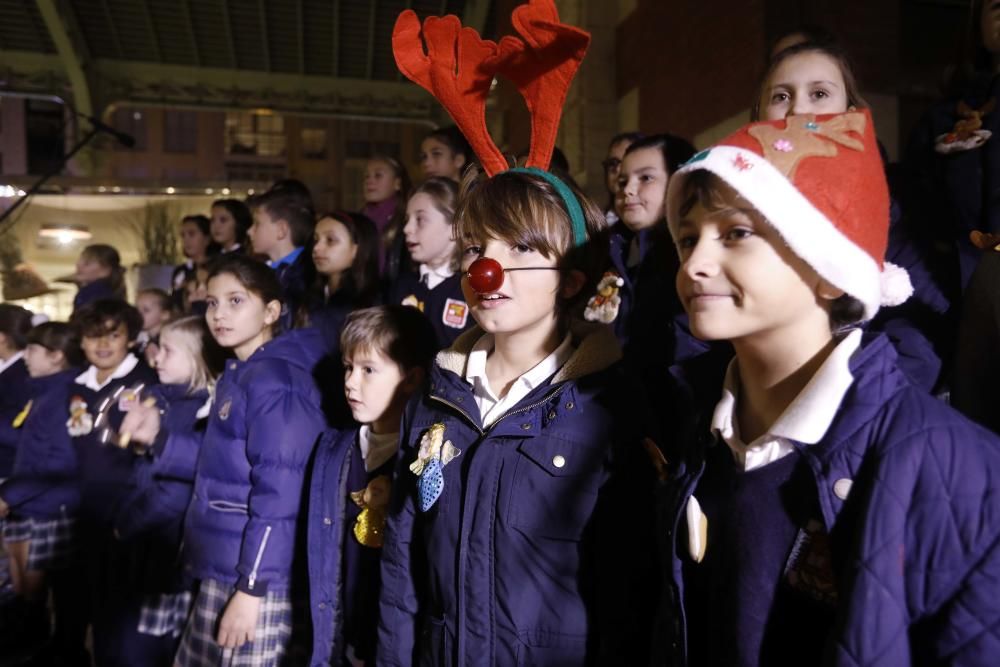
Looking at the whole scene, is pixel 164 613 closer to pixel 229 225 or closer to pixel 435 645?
pixel 435 645

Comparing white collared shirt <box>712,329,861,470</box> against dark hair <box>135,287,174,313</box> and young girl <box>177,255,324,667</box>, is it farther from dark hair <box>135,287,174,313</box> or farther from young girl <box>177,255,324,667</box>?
dark hair <box>135,287,174,313</box>

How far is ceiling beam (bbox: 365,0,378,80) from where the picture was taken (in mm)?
8736

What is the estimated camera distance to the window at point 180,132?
88.2 feet

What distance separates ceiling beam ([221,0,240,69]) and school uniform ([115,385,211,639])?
7.70 metres

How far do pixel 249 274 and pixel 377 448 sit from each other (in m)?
1.04

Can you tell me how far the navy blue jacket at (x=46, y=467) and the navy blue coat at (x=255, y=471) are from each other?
61.5 inches

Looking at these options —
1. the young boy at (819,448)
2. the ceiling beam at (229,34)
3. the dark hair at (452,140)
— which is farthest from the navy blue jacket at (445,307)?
the ceiling beam at (229,34)

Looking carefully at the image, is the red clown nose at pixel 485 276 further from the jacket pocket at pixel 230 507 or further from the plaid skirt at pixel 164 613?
the plaid skirt at pixel 164 613

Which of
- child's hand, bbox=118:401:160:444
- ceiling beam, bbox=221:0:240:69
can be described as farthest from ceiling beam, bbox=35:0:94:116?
child's hand, bbox=118:401:160:444

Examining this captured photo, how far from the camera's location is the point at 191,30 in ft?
29.1

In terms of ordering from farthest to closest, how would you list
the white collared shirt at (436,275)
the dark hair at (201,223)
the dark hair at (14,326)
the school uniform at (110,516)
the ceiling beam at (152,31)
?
1. the ceiling beam at (152,31)
2. the dark hair at (201,223)
3. the dark hair at (14,326)
4. the white collared shirt at (436,275)
5. the school uniform at (110,516)

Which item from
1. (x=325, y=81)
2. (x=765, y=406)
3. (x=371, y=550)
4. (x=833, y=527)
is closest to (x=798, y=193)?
(x=765, y=406)

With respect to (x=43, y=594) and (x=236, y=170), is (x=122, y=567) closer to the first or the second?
(x=43, y=594)

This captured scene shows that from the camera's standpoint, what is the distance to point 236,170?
87.2 ft
